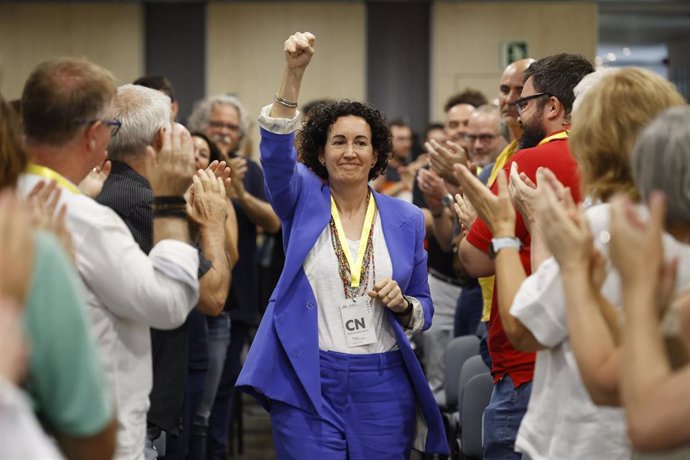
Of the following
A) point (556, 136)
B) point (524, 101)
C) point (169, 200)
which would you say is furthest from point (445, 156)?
point (169, 200)

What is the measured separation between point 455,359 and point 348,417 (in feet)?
4.07

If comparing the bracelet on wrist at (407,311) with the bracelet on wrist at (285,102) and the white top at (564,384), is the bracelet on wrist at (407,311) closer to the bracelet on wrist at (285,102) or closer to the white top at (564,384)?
the bracelet on wrist at (285,102)

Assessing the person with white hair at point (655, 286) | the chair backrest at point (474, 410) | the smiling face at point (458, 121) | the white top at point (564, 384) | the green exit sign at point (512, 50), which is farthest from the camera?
the green exit sign at point (512, 50)

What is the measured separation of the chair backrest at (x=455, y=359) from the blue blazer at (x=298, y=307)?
959mm

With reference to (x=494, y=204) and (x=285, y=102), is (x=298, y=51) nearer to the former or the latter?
(x=285, y=102)

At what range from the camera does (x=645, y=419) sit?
1.55m

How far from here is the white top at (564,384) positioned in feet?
6.42

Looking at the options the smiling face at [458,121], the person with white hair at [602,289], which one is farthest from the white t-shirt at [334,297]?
the smiling face at [458,121]

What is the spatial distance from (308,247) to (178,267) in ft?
3.68

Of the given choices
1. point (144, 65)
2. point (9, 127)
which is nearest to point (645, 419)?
point (9, 127)

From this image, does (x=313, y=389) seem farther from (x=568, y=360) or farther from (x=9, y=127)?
(x=9, y=127)

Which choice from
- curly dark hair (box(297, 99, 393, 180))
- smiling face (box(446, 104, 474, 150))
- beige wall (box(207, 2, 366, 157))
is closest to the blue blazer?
curly dark hair (box(297, 99, 393, 180))

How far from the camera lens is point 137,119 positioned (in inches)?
103

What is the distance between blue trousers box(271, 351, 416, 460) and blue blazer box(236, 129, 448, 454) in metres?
0.05
